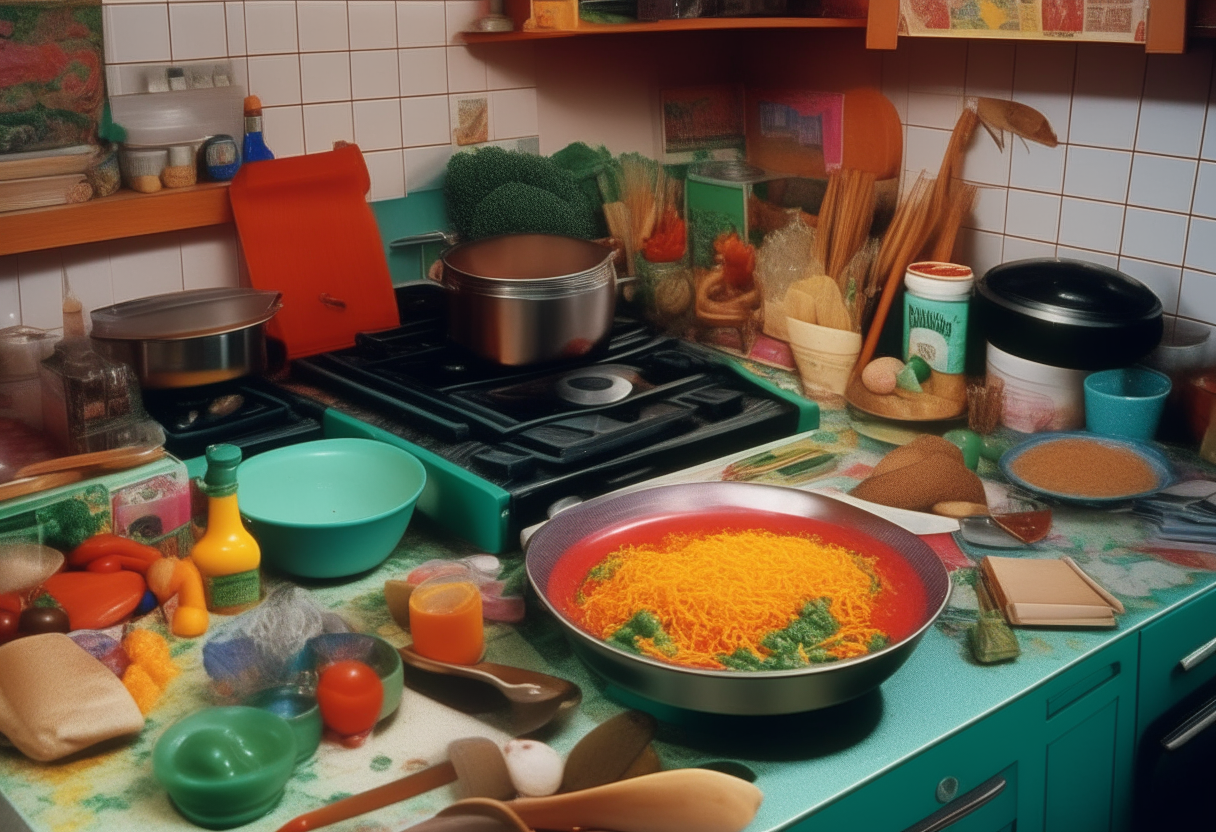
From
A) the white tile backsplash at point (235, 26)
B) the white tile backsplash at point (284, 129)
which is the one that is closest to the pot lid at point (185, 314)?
the white tile backsplash at point (284, 129)

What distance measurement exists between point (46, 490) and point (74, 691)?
28 cm

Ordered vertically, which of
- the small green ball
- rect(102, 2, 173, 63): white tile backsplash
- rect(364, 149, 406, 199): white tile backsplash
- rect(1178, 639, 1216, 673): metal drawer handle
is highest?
rect(102, 2, 173, 63): white tile backsplash

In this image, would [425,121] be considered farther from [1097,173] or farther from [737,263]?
[1097,173]

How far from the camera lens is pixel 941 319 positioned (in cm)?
175

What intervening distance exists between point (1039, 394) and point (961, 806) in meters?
0.73

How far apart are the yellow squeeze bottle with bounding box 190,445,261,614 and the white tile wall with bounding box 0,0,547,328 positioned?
561mm

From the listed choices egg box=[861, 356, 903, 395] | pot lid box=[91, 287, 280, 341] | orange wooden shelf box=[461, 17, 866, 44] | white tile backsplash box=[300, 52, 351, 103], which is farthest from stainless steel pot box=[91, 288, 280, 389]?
egg box=[861, 356, 903, 395]

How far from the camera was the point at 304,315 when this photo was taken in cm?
180

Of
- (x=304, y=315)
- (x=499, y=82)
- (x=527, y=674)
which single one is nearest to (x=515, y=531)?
(x=527, y=674)

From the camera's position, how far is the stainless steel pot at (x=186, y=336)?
58.6 inches

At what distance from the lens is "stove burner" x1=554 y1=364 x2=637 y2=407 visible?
62.7 inches

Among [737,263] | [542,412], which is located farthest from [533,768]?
[737,263]

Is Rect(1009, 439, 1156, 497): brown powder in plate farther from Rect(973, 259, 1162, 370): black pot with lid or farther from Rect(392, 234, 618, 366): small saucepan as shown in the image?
Rect(392, 234, 618, 366): small saucepan

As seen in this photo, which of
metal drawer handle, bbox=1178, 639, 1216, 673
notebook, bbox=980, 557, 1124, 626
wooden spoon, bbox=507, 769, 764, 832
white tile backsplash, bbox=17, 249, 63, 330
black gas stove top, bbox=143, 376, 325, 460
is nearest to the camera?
wooden spoon, bbox=507, 769, 764, 832
